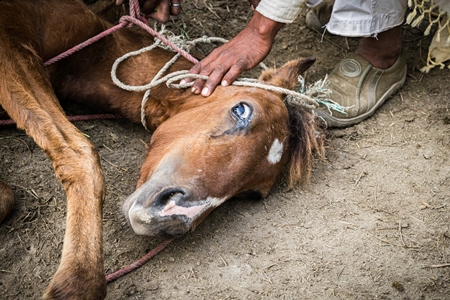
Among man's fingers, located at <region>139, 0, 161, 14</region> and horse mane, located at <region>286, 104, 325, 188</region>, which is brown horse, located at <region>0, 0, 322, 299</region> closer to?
horse mane, located at <region>286, 104, 325, 188</region>

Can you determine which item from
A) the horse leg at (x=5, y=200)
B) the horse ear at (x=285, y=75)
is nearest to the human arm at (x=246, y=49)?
the horse ear at (x=285, y=75)

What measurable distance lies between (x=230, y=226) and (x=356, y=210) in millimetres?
745

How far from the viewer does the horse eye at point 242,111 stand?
2682 mm

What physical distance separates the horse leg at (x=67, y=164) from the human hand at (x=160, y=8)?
3.02ft

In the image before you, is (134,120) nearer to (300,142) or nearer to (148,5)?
(148,5)

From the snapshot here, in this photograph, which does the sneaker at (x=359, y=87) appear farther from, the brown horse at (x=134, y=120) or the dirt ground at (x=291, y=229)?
the brown horse at (x=134, y=120)

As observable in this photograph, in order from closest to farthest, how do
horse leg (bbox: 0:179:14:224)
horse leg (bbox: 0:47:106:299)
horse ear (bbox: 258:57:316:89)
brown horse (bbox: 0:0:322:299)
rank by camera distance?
horse leg (bbox: 0:47:106:299), brown horse (bbox: 0:0:322:299), horse leg (bbox: 0:179:14:224), horse ear (bbox: 258:57:316:89)

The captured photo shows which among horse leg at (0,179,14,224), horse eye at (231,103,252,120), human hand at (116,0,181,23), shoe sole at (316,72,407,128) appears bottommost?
shoe sole at (316,72,407,128)

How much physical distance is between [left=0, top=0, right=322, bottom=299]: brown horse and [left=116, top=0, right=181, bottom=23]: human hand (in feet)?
0.52

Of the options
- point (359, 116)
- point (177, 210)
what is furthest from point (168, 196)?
point (359, 116)

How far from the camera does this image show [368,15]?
3.56 metres

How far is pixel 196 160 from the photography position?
248 centimetres

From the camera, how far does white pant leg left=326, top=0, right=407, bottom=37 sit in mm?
3543

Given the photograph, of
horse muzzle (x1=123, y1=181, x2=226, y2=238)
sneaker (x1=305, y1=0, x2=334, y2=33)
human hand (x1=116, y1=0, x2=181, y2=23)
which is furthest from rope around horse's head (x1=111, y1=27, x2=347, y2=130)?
sneaker (x1=305, y1=0, x2=334, y2=33)
